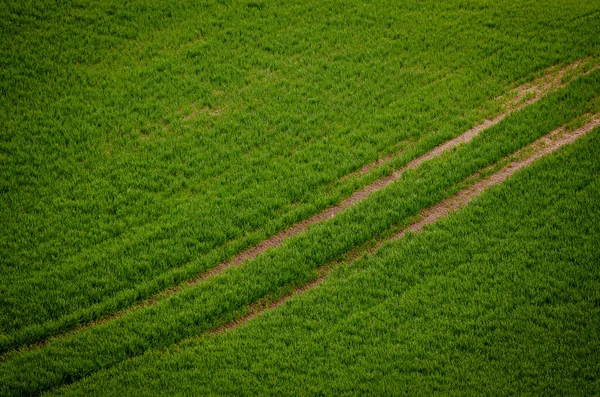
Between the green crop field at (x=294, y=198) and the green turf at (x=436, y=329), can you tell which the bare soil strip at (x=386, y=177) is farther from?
the green turf at (x=436, y=329)

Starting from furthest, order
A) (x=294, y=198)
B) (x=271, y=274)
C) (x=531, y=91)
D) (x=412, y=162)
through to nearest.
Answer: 1. (x=531, y=91)
2. (x=412, y=162)
3. (x=294, y=198)
4. (x=271, y=274)

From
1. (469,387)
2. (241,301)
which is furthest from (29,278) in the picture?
(469,387)

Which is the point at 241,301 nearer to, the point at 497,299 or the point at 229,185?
the point at 229,185

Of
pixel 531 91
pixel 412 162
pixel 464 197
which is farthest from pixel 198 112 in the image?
pixel 531 91

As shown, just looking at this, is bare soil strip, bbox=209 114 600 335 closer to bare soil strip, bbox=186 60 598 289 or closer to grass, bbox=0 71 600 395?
grass, bbox=0 71 600 395

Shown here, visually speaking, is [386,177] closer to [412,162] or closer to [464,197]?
[412,162]

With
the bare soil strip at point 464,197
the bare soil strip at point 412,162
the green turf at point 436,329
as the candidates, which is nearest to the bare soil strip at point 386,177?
the bare soil strip at point 412,162

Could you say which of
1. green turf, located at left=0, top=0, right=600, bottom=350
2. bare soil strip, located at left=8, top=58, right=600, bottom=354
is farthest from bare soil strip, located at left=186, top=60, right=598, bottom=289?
green turf, located at left=0, top=0, right=600, bottom=350
